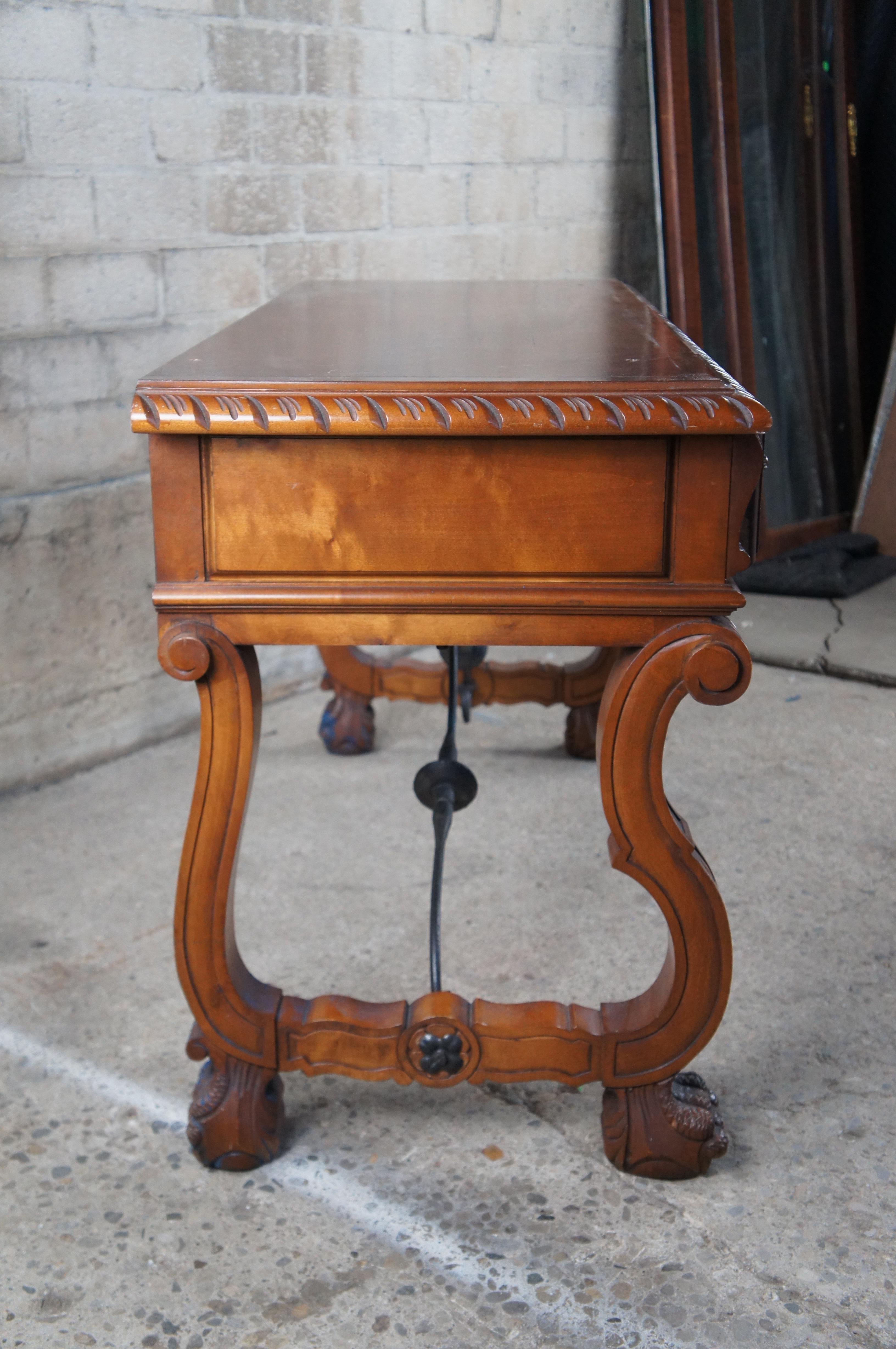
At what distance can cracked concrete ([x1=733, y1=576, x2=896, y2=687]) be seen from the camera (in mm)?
3010

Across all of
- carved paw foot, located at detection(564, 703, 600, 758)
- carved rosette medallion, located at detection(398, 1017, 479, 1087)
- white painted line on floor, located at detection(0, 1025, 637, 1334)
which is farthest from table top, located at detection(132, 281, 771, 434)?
carved paw foot, located at detection(564, 703, 600, 758)

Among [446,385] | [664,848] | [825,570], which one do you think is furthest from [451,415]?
[825,570]

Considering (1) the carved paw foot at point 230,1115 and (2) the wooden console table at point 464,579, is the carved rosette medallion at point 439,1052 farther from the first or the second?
(1) the carved paw foot at point 230,1115

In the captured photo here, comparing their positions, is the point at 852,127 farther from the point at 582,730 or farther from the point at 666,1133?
the point at 666,1133

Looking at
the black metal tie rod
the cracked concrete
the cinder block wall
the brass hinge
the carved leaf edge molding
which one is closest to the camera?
the carved leaf edge molding

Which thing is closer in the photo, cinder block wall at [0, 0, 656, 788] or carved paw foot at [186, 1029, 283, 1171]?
carved paw foot at [186, 1029, 283, 1171]

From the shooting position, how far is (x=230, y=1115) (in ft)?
4.62

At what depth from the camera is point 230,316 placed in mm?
2643

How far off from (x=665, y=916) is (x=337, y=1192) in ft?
1.58

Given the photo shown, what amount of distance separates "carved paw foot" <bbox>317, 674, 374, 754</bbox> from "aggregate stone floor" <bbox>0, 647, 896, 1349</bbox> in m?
0.05

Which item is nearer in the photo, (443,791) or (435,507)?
(435,507)

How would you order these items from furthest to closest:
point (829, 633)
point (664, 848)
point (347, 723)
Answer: point (829, 633)
point (347, 723)
point (664, 848)

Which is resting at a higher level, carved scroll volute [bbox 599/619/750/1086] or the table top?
the table top

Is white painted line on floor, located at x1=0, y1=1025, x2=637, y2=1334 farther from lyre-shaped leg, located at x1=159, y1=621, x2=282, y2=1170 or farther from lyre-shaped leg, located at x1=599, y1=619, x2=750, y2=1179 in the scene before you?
lyre-shaped leg, located at x1=599, y1=619, x2=750, y2=1179
